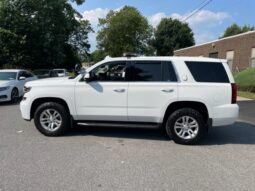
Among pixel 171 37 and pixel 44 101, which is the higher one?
pixel 171 37

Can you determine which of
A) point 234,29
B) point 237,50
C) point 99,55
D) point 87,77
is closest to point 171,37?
point 99,55

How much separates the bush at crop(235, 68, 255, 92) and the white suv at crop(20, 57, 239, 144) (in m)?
13.7

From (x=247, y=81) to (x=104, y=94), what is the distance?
15.7 metres

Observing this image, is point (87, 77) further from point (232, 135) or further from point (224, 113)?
point (232, 135)

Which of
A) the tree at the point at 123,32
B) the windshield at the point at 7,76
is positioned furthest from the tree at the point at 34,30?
the tree at the point at 123,32

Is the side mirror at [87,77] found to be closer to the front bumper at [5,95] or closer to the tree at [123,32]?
Answer: the front bumper at [5,95]

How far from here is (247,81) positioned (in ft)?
67.4

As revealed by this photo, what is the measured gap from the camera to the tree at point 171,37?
240 ft

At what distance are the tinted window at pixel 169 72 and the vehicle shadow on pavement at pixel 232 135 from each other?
5.36ft

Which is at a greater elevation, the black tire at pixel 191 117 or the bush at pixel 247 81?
the bush at pixel 247 81

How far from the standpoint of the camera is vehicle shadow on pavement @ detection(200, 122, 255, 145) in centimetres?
736

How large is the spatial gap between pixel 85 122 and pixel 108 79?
1162 mm

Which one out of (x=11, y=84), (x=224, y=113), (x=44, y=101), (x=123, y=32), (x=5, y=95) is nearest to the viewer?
(x=224, y=113)

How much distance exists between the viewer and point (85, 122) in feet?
24.5
